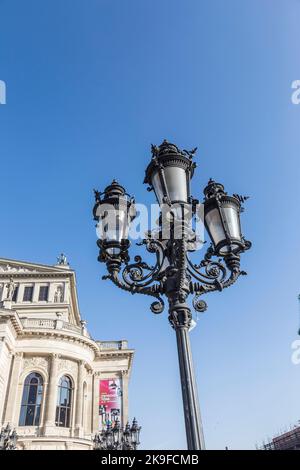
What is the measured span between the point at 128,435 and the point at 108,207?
13.9 meters

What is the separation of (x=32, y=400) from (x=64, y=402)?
7.31ft

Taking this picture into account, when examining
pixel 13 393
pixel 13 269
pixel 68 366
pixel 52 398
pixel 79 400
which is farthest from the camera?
pixel 13 269

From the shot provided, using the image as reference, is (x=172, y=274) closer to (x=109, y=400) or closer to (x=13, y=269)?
(x=109, y=400)

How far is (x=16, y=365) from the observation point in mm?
25000

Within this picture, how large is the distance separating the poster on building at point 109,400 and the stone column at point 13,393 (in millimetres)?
6568

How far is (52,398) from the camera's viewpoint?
79.7 ft

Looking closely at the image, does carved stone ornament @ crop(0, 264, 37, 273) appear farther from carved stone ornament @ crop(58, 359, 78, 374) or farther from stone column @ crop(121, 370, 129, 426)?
stone column @ crop(121, 370, 129, 426)

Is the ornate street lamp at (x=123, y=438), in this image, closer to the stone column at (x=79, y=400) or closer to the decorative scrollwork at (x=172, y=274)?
the stone column at (x=79, y=400)

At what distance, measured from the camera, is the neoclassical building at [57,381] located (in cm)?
2333

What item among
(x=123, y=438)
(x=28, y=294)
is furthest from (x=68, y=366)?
(x=28, y=294)

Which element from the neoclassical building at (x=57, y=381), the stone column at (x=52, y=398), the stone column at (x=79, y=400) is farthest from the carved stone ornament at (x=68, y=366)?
the stone column at (x=52, y=398)

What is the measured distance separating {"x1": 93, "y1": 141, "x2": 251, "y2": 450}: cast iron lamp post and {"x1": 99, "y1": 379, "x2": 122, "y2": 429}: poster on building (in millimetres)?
25284
